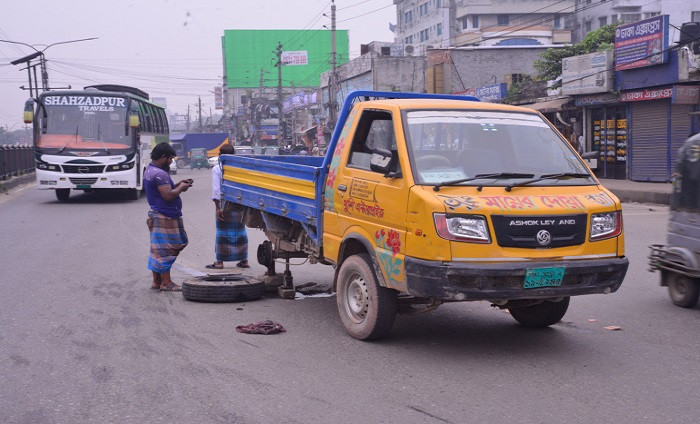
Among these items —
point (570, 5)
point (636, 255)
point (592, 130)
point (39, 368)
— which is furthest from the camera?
point (570, 5)

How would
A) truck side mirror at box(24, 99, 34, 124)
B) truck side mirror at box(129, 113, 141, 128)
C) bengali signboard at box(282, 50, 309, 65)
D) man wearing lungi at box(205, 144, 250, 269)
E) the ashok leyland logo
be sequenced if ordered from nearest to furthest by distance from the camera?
the ashok leyland logo → man wearing lungi at box(205, 144, 250, 269) → truck side mirror at box(24, 99, 34, 124) → truck side mirror at box(129, 113, 141, 128) → bengali signboard at box(282, 50, 309, 65)

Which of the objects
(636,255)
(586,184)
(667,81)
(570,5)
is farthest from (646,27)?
(570,5)

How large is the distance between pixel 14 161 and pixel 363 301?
32.8 meters

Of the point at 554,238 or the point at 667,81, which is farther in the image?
the point at 667,81

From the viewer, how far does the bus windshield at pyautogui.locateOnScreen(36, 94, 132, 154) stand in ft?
73.4

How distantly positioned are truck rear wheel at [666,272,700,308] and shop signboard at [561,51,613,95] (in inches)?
829

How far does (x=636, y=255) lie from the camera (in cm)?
1135

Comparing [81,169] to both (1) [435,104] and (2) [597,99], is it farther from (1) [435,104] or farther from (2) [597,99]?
(2) [597,99]

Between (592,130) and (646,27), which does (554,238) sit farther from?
(592,130)

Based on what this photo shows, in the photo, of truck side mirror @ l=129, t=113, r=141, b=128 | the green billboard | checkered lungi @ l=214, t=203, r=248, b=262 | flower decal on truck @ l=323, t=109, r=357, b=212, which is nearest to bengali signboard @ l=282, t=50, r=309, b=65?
the green billboard

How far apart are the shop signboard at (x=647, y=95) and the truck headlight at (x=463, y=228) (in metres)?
21.2

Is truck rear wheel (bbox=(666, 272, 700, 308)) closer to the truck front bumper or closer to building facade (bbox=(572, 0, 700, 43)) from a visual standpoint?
the truck front bumper

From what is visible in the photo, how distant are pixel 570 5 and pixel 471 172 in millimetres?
79192

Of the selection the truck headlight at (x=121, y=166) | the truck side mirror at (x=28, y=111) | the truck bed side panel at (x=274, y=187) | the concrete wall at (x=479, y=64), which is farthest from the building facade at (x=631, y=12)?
the truck bed side panel at (x=274, y=187)
